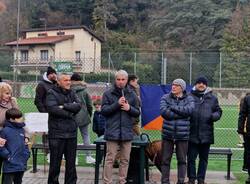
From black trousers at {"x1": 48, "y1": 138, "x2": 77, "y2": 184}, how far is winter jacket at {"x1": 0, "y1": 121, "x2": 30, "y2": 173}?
89 centimetres

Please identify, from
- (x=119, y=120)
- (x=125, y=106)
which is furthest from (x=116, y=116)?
(x=125, y=106)

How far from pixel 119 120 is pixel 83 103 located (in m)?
2.24

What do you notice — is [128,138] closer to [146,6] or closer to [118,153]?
[118,153]

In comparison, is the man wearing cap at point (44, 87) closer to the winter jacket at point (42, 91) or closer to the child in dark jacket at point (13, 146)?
the winter jacket at point (42, 91)

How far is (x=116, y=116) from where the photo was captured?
25.6ft

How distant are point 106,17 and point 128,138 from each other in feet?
208

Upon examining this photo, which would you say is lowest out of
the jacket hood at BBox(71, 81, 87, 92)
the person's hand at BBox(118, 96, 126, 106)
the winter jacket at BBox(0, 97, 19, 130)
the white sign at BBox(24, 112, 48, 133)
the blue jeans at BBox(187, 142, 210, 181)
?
the blue jeans at BBox(187, 142, 210, 181)

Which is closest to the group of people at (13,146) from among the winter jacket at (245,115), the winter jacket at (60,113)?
the winter jacket at (60,113)

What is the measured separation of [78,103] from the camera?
784 centimetres

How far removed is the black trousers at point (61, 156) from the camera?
777 cm

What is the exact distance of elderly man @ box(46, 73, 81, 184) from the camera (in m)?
7.65

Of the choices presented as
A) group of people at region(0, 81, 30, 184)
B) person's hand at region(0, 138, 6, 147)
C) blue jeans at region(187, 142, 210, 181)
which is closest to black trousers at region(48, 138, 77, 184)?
group of people at region(0, 81, 30, 184)

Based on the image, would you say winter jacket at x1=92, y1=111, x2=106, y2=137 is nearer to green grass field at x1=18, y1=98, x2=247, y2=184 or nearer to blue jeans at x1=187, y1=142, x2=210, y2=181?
green grass field at x1=18, y1=98, x2=247, y2=184

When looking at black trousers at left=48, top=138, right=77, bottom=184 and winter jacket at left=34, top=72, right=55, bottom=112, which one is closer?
black trousers at left=48, top=138, right=77, bottom=184
